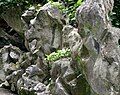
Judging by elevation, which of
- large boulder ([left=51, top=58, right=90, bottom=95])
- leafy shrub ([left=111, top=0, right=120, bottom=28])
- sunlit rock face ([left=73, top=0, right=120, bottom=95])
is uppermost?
sunlit rock face ([left=73, top=0, right=120, bottom=95])

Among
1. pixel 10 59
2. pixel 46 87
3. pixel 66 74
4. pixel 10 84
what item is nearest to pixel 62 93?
pixel 66 74

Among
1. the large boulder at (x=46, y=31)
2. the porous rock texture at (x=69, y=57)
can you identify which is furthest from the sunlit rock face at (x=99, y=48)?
the large boulder at (x=46, y=31)

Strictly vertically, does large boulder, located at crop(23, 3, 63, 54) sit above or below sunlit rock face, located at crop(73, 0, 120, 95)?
below

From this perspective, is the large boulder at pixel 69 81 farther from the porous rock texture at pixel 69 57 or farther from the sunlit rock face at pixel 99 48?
the sunlit rock face at pixel 99 48

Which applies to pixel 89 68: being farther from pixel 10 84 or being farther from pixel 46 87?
pixel 10 84

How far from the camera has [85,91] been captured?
6023 millimetres

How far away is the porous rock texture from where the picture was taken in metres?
4.98

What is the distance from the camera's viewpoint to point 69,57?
725cm

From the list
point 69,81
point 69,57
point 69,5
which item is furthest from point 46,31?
point 69,81

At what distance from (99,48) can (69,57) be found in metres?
2.14

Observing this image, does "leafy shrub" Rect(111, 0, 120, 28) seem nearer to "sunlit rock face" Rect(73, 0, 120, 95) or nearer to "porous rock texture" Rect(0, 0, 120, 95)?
"porous rock texture" Rect(0, 0, 120, 95)

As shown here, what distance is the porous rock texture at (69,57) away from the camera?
4980 millimetres

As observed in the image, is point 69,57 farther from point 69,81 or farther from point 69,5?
point 69,5

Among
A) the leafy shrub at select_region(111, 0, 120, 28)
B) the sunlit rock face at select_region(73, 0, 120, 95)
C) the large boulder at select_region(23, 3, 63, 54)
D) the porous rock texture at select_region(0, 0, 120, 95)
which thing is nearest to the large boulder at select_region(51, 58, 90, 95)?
the porous rock texture at select_region(0, 0, 120, 95)
